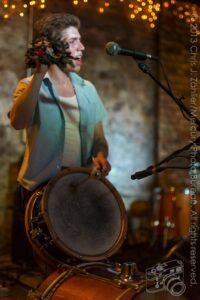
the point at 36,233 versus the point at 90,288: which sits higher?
the point at 36,233

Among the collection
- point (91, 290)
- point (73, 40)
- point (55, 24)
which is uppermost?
point (55, 24)

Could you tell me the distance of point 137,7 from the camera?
4.97m

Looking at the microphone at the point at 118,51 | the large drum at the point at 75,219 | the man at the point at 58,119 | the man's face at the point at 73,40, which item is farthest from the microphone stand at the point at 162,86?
the man's face at the point at 73,40

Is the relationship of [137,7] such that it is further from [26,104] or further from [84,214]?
[84,214]

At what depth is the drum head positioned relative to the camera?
2.57 metres

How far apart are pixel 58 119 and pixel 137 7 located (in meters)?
2.44

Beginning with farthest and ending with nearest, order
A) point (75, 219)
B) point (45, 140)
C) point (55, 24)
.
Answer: point (55, 24) → point (45, 140) → point (75, 219)

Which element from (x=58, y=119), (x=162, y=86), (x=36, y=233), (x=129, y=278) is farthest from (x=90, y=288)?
(x=58, y=119)

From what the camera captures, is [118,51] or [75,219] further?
[75,219]

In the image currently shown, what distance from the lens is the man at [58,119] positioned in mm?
2939

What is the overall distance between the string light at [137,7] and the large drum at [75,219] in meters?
2.01

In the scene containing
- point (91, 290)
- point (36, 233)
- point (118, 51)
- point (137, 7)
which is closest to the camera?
point (91, 290)

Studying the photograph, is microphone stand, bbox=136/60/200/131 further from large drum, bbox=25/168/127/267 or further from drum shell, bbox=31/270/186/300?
drum shell, bbox=31/270/186/300

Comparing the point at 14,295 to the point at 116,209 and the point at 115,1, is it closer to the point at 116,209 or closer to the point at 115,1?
the point at 116,209
